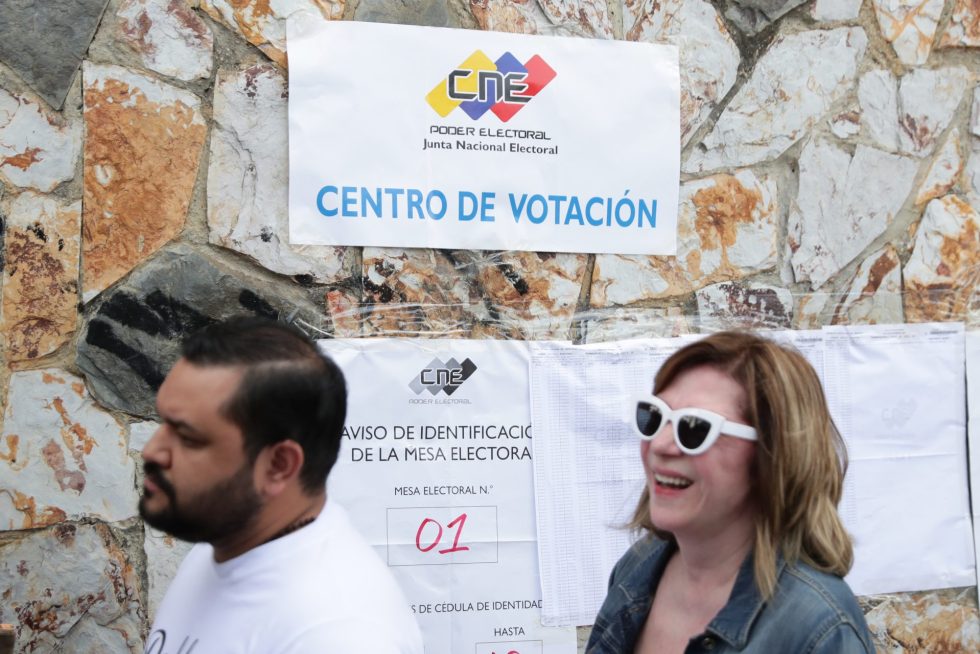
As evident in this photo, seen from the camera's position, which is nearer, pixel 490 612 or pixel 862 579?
pixel 490 612

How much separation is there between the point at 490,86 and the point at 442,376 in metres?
0.89

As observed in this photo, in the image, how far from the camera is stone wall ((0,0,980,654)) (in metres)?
2.74

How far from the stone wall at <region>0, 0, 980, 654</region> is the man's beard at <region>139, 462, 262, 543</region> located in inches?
48.2

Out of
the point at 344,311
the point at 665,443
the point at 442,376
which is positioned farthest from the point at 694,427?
the point at 344,311

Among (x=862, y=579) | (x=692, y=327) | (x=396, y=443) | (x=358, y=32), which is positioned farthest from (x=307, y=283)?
(x=862, y=579)

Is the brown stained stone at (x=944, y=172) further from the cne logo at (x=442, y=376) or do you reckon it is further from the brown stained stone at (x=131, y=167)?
the brown stained stone at (x=131, y=167)

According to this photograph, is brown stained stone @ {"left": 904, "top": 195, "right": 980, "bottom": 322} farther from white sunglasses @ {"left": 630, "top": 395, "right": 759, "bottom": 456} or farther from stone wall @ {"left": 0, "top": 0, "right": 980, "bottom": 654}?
white sunglasses @ {"left": 630, "top": 395, "right": 759, "bottom": 456}

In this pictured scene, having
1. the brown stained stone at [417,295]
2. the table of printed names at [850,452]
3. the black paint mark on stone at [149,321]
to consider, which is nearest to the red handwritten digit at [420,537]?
the table of printed names at [850,452]

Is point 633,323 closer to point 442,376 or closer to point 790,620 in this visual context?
point 442,376

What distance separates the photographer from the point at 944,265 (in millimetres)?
3434

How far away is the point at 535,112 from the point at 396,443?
1.09m

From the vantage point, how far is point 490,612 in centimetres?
300

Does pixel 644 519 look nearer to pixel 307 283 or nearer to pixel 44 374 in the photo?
pixel 307 283

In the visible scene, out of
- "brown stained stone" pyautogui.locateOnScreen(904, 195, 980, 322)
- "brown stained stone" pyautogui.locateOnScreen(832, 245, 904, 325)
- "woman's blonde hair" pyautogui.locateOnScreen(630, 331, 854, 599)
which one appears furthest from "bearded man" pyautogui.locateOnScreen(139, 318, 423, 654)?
"brown stained stone" pyautogui.locateOnScreen(904, 195, 980, 322)
